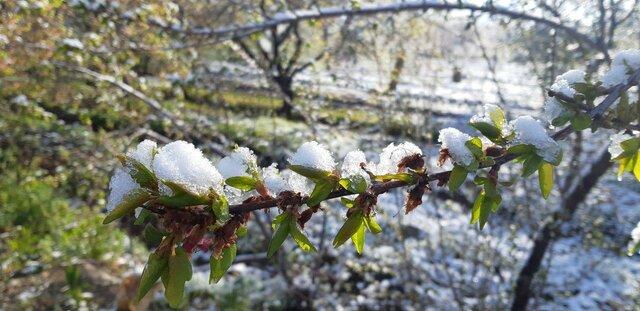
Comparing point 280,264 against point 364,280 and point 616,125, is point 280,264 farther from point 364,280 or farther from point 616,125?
point 616,125

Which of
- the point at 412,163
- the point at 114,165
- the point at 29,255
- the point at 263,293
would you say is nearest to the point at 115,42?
the point at 114,165

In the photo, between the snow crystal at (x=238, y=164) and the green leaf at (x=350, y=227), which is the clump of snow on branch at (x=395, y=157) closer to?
the green leaf at (x=350, y=227)

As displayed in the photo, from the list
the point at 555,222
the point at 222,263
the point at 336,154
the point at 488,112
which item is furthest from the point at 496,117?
the point at 336,154

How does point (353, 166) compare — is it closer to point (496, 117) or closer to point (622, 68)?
point (496, 117)

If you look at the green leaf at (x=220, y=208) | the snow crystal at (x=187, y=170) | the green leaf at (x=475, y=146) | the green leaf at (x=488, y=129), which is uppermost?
the green leaf at (x=488, y=129)

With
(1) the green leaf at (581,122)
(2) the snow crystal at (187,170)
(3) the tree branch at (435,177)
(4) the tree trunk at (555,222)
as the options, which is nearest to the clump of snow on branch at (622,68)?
(3) the tree branch at (435,177)

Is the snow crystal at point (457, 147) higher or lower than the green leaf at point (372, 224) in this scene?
higher
